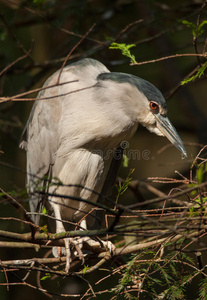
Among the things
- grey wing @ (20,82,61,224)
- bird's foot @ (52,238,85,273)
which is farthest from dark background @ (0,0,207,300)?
bird's foot @ (52,238,85,273)

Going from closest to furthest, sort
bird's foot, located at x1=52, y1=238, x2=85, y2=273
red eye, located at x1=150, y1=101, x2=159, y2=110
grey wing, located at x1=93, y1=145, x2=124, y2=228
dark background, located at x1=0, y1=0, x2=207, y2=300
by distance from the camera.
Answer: bird's foot, located at x1=52, y1=238, x2=85, y2=273
red eye, located at x1=150, y1=101, x2=159, y2=110
grey wing, located at x1=93, y1=145, x2=124, y2=228
dark background, located at x1=0, y1=0, x2=207, y2=300

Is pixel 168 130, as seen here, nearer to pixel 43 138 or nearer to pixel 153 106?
pixel 153 106

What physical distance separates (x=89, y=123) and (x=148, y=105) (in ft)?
1.44

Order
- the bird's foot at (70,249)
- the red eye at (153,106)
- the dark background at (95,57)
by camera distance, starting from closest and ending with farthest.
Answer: the bird's foot at (70,249) → the red eye at (153,106) → the dark background at (95,57)

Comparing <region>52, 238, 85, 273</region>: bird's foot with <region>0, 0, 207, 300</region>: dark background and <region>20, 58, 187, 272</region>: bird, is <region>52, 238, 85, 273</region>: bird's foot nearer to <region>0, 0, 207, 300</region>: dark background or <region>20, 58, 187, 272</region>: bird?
<region>20, 58, 187, 272</region>: bird

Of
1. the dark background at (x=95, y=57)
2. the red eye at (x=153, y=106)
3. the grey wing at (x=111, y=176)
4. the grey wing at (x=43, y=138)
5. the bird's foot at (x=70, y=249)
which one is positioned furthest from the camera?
the dark background at (x=95, y=57)

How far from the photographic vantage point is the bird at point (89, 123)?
2.88 m

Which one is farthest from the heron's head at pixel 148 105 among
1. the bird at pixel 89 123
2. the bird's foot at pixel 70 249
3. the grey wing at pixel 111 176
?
the bird's foot at pixel 70 249

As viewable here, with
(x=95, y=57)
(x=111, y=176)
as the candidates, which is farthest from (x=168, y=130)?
(x=95, y=57)

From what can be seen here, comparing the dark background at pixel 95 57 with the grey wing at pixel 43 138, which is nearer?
the grey wing at pixel 43 138

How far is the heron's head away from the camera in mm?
2832

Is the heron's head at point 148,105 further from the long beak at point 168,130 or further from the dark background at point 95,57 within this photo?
the dark background at point 95,57

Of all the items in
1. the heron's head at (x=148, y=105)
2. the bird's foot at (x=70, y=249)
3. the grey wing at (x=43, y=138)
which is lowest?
the bird's foot at (x=70, y=249)

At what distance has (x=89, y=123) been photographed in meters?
2.94
